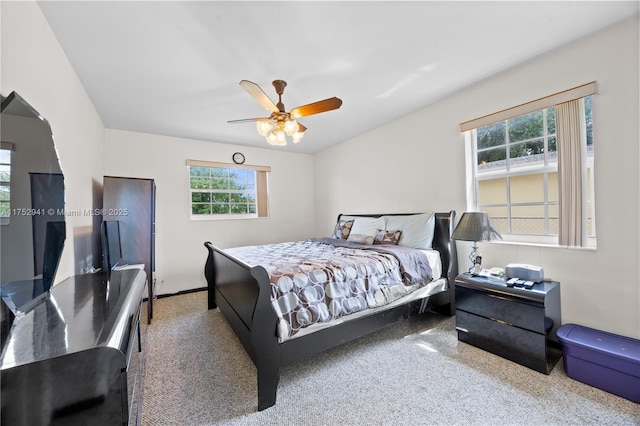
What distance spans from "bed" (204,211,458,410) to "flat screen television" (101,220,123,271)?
0.91m

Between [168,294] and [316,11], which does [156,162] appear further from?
[316,11]

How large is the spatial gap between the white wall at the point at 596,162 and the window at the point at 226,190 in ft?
9.77

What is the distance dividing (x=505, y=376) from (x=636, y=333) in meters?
0.99

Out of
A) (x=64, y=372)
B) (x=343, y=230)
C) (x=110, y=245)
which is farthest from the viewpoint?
(x=343, y=230)

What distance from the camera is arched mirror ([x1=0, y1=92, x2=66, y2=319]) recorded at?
3.09 feet

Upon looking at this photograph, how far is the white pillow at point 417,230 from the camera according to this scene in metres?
2.91

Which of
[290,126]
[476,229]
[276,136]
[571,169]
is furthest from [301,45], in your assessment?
[571,169]

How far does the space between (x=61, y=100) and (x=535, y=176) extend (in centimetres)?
411

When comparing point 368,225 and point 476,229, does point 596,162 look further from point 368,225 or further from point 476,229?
point 368,225

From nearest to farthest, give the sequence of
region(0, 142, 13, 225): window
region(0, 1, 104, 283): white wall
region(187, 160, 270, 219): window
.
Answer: region(0, 142, 13, 225): window
region(0, 1, 104, 283): white wall
region(187, 160, 270, 219): window

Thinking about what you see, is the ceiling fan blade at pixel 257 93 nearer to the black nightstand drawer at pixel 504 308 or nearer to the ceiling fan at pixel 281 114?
the ceiling fan at pixel 281 114

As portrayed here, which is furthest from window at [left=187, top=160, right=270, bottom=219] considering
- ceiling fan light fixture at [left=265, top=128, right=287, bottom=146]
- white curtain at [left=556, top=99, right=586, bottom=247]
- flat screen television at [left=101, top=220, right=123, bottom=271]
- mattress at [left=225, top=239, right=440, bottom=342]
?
white curtain at [left=556, top=99, right=586, bottom=247]

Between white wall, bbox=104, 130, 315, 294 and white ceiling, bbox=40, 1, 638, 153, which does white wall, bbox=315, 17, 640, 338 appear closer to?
white ceiling, bbox=40, 1, 638, 153

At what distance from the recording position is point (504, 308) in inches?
80.7
